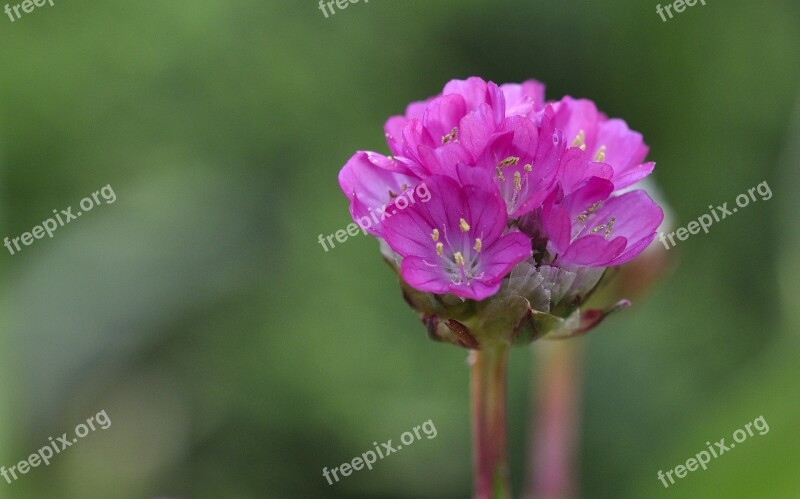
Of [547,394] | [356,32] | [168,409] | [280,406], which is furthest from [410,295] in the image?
[356,32]

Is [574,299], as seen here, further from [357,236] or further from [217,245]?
[217,245]

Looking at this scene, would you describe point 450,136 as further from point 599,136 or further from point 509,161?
point 599,136

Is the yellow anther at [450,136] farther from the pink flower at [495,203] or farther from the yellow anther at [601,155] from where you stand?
the yellow anther at [601,155]

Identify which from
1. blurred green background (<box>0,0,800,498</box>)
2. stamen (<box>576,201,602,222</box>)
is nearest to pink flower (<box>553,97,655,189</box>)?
stamen (<box>576,201,602,222</box>)

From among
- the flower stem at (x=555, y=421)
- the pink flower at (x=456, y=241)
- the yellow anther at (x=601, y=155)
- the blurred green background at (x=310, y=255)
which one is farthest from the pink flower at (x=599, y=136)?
the blurred green background at (x=310, y=255)

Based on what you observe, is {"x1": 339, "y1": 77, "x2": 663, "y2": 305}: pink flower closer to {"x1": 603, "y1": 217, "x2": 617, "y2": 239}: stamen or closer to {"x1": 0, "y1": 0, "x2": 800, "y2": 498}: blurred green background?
{"x1": 603, "y1": 217, "x2": 617, "y2": 239}: stamen
